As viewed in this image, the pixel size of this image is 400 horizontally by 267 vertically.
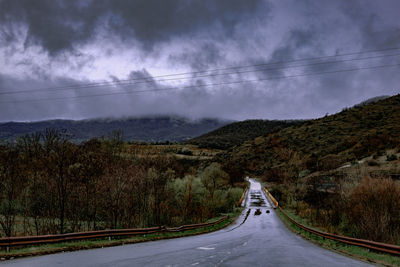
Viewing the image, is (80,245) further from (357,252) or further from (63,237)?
(357,252)

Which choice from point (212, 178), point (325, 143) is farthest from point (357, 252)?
point (325, 143)

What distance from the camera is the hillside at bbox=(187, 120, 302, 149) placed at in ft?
462

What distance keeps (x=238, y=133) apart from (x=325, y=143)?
95.5 metres

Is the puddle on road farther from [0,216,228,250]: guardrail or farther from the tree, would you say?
[0,216,228,250]: guardrail

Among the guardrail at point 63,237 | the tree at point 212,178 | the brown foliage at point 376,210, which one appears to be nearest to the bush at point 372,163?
the tree at point 212,178

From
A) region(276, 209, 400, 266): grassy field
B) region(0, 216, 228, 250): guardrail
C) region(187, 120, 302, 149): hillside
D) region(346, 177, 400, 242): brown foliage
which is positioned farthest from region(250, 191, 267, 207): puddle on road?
region(187, 120, 302, 149): hillside

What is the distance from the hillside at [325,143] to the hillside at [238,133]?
31992 mm

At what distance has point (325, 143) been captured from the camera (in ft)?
242

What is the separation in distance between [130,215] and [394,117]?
69871mm

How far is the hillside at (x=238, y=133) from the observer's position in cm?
14090

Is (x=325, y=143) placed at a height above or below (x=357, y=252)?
above

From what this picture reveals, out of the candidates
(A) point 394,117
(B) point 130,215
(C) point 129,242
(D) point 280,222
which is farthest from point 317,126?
(C) point 129,242

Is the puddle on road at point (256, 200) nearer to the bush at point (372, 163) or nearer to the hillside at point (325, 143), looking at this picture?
the hillside at point (325, 143)

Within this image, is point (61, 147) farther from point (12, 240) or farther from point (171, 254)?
point (171, 254)
